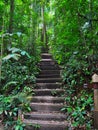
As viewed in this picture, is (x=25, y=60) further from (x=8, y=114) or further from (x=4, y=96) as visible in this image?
(x=8, y=114)

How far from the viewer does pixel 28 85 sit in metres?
6.57

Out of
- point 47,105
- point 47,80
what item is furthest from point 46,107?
point 47,80

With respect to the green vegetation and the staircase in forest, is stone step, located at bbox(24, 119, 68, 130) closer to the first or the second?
the staircase in forest

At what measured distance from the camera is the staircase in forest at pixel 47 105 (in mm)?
4820

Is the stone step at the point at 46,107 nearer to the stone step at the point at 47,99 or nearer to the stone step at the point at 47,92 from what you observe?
the stone step at the point at 47,99

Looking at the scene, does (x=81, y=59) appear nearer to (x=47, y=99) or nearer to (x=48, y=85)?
(x=48, y=85)

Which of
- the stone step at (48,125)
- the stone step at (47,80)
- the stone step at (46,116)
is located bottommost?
the stone step at (48,125)

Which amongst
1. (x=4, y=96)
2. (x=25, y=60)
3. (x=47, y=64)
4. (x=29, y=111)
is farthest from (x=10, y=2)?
(x=29, y=111)

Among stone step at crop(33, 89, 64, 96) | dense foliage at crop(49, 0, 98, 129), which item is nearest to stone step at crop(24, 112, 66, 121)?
dense foliage at crop(49, 0, 98, 129)

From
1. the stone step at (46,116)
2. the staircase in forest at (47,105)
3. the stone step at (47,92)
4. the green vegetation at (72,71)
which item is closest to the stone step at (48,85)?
the staircase in forest at (47,105)

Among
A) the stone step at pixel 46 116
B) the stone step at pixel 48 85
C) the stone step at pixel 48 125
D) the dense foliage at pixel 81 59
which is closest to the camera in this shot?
the stone step at pixel 48 125

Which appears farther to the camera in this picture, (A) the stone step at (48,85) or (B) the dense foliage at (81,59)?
(A) the stone step at (48,85)

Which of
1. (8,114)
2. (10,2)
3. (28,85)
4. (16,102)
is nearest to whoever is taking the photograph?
(8,114)

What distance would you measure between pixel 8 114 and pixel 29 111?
0.63m
